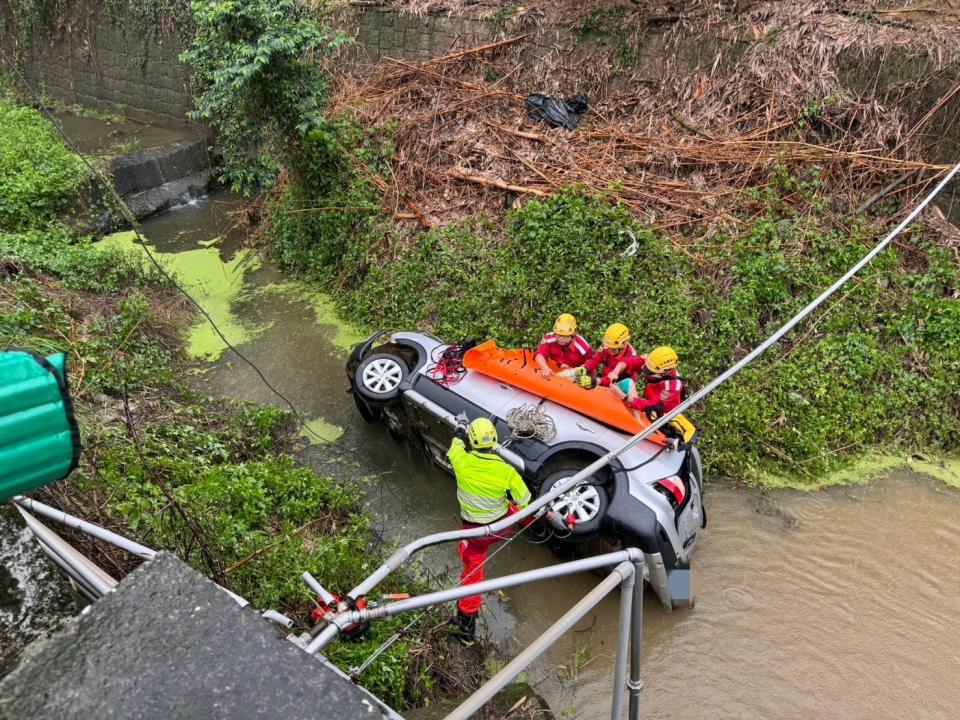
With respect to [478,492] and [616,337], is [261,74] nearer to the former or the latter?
[616,337]

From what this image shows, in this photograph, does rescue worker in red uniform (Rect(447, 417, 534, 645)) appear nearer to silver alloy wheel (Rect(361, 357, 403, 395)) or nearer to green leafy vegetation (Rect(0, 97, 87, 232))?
silver alloy wheel (Rect(361, 357, 403, 395))

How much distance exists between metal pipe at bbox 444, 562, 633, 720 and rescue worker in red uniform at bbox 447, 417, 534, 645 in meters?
2.51

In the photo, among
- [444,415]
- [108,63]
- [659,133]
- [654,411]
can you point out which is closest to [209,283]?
[444,415]

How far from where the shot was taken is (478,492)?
4.70 m

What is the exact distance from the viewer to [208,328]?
28.8ft

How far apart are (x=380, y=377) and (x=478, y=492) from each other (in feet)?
7.48

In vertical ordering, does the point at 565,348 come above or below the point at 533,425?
above

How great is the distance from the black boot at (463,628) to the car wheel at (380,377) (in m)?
2.36

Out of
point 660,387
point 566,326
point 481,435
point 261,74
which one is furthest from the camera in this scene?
point 261,74

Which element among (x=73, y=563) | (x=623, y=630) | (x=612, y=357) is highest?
(x=73, y=563)

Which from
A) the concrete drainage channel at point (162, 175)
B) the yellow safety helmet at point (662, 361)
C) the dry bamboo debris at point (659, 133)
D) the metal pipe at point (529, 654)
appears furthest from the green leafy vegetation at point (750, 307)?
the concrete drainage channel at point (162, 175)

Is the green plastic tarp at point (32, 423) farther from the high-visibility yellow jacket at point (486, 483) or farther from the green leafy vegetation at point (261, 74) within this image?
the green leafy vegetation at point (261, 74)

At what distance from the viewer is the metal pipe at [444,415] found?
17.8ft

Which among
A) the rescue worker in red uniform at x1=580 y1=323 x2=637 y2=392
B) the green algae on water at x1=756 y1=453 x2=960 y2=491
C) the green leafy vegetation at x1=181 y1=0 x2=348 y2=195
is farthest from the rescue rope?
the green leafy vegetation at x1=181 y1=0 x2=348 y2=195
